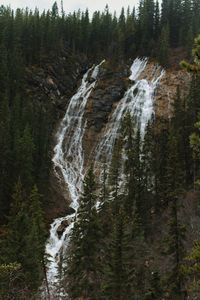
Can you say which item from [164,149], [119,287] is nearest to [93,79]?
[164,149]

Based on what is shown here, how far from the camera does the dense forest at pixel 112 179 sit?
3164cm

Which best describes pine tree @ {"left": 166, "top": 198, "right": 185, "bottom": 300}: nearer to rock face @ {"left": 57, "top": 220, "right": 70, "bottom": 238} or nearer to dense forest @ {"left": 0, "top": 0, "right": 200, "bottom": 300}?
dense forest @ {"left": 0, "top": 0, "right": 200, "bottom": 300}

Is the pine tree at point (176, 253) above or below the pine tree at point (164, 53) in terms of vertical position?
below

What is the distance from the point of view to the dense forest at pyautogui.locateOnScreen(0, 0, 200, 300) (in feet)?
104

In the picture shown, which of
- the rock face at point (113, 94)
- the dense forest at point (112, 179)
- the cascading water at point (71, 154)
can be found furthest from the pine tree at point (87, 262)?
the rock face at point (113, 94)

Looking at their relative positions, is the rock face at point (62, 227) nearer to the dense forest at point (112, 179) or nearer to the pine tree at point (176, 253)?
the dense forest at point (112, 179)

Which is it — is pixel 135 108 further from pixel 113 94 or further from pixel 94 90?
pixel 94 90

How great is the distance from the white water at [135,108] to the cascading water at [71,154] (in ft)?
15.9

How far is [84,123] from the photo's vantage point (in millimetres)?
92188

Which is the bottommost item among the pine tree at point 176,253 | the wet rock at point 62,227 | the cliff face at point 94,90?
the pine tree at point 176,253

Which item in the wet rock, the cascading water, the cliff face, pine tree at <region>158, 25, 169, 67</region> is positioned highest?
pine tree at <region>158, 25, 169, 67</region>

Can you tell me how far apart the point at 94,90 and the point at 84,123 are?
12.0 metres

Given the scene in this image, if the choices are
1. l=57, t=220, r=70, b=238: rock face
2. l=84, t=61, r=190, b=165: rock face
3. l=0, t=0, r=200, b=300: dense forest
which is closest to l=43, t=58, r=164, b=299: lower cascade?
l=57, t=220, r=70, b=238: rock face

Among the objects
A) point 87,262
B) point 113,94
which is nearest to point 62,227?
point 87,262
